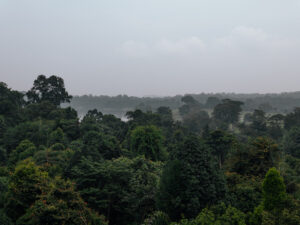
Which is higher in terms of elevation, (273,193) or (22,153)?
(273,193)

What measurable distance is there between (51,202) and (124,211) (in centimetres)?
465

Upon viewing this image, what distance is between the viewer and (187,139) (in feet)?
36.6

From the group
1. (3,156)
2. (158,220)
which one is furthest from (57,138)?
(158,220)

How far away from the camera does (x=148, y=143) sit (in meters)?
22.5

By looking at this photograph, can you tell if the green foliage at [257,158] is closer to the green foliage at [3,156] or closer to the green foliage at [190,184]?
the green foliage at [190,184]

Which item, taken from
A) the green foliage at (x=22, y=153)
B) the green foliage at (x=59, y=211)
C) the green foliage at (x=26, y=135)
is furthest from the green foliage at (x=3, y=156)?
the green foliage at (x=59, y=211)

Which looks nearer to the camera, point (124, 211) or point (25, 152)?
point (124, 211)

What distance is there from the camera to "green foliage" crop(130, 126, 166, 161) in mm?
22378

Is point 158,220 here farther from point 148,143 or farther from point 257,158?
point 148,143

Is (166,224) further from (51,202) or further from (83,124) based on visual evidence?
(83,124)

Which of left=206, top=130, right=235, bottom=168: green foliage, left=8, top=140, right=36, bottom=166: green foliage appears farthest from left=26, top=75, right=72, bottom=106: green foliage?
left=206, top=130, right=235, bottom=168: green foliage

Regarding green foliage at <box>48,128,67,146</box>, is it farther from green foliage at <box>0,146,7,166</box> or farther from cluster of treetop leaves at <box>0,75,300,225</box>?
green foliage at <box>0,146,7,166</box>

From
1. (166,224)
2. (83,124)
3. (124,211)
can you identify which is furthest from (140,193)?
(83,124)

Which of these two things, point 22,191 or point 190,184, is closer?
point 190,184
